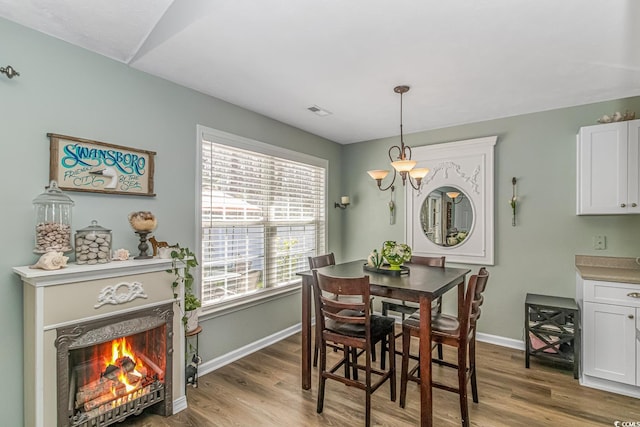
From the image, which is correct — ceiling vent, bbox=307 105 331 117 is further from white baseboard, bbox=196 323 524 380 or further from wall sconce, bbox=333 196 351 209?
white baseboard, bbox=196 323 524 380

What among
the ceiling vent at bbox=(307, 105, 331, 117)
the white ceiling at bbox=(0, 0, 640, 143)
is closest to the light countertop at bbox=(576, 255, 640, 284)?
the white ceiling at bbox=(0, 0, 640, 143)

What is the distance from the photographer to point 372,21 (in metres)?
1.88

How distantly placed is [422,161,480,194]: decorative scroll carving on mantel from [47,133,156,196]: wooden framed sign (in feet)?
10.5

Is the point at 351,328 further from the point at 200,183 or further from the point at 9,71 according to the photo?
the point at 9,71

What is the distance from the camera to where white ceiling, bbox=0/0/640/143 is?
1.80 metres

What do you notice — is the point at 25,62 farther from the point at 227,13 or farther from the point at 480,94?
the point at 480,94

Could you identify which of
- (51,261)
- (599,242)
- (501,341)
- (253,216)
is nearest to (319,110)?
(253,216)

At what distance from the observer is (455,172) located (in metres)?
3.98

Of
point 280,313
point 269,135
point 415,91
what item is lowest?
point 280,313

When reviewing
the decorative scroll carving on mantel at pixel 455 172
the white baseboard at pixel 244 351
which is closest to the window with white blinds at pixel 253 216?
the white baseboard at pixel 244 351

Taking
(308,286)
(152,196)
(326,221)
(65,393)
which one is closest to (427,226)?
(326,221)

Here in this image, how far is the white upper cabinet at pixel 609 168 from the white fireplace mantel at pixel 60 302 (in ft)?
12.4

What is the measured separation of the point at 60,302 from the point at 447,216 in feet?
12.7

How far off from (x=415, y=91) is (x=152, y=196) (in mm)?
2466
